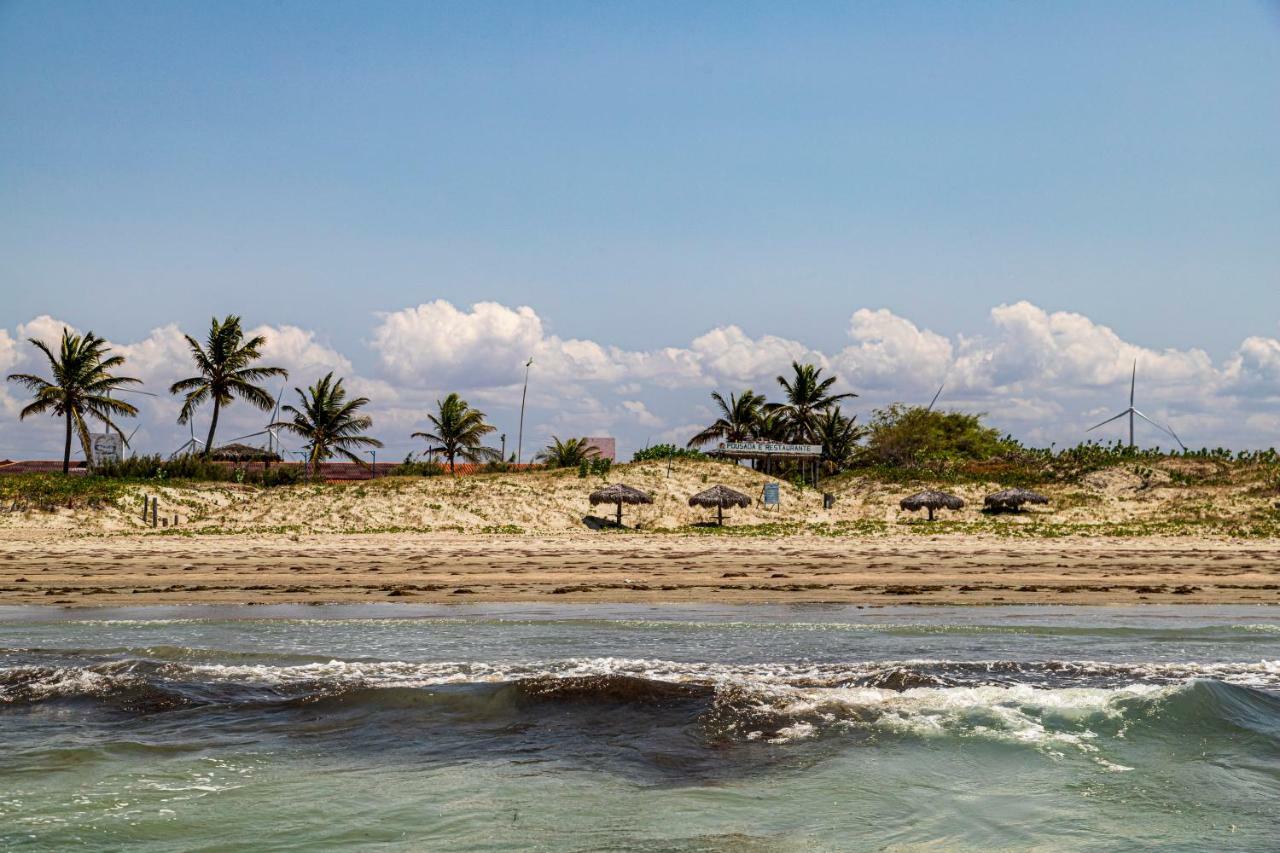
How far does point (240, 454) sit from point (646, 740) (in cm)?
4748

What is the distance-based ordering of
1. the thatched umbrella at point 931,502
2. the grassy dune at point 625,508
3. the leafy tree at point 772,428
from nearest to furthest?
the grassy dune at point 625,508 < the thatched umbrella at point 931,502 < the leafy tree at point 772,428

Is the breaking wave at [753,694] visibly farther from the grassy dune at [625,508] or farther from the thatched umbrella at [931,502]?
the thatched umbrella at [931,502]

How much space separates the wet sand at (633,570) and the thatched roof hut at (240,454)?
1954 centimetres

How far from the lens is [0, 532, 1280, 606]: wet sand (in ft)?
61.6

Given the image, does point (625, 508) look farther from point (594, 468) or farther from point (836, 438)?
point (836, 438)

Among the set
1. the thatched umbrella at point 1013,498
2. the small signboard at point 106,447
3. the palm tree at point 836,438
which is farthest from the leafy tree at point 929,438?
the small signboard at point 106,447

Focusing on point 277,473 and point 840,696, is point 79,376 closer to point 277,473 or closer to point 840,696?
point 277,473

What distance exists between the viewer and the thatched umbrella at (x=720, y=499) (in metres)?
36.5

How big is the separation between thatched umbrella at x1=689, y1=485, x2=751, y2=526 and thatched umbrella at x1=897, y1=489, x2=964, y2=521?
255 inches

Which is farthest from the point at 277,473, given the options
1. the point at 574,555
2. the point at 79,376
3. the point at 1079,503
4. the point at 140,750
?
the point at 140,750

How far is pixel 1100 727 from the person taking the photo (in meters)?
8.58

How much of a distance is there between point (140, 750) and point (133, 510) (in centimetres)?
3240

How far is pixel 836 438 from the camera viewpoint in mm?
66375

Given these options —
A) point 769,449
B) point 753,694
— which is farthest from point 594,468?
point 753,694
